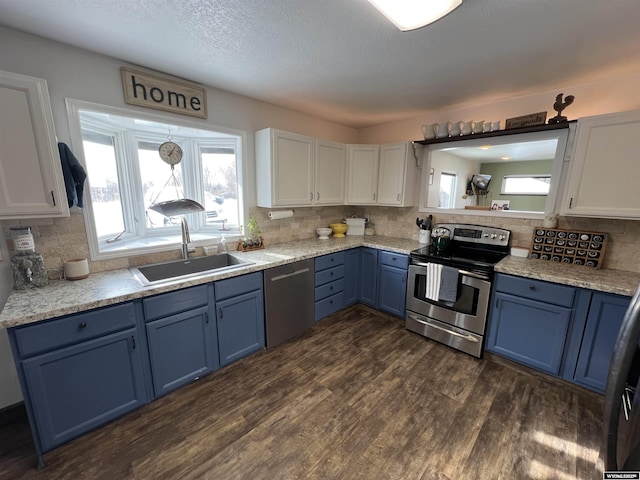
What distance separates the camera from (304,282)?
264 centimetres

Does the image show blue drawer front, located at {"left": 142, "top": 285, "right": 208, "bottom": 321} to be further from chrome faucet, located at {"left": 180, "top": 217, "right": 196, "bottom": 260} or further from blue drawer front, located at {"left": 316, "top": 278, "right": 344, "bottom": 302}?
blue drawer front, located at {"left": 316, "top": 278, "right": 344, "bottom": 302}

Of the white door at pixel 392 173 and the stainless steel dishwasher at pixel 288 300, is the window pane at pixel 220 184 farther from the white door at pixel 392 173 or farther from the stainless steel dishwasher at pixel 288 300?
the white door at pixel 392 173

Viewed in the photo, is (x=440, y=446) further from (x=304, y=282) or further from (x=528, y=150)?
(x=528, y=150)

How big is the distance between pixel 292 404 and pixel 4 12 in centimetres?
283

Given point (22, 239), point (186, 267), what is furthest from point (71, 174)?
point (186, 267)

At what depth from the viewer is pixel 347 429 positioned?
1.67 metres

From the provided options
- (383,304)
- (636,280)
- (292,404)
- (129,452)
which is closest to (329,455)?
(292,404)

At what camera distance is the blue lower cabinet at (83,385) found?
4.55ft

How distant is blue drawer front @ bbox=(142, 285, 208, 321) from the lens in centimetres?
170

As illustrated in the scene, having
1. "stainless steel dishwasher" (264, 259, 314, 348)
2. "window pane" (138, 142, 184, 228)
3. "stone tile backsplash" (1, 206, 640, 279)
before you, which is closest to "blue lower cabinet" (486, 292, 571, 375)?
"stone tile backsplash" (1, 206, 640, 279)

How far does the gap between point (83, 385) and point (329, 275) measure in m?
2.10

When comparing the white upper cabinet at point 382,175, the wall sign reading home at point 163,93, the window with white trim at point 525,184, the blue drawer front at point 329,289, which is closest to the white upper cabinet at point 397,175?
the white upper cabinet at point 382,175

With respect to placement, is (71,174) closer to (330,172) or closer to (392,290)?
(330,172)

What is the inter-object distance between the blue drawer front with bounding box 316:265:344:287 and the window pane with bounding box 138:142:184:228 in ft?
5.42
